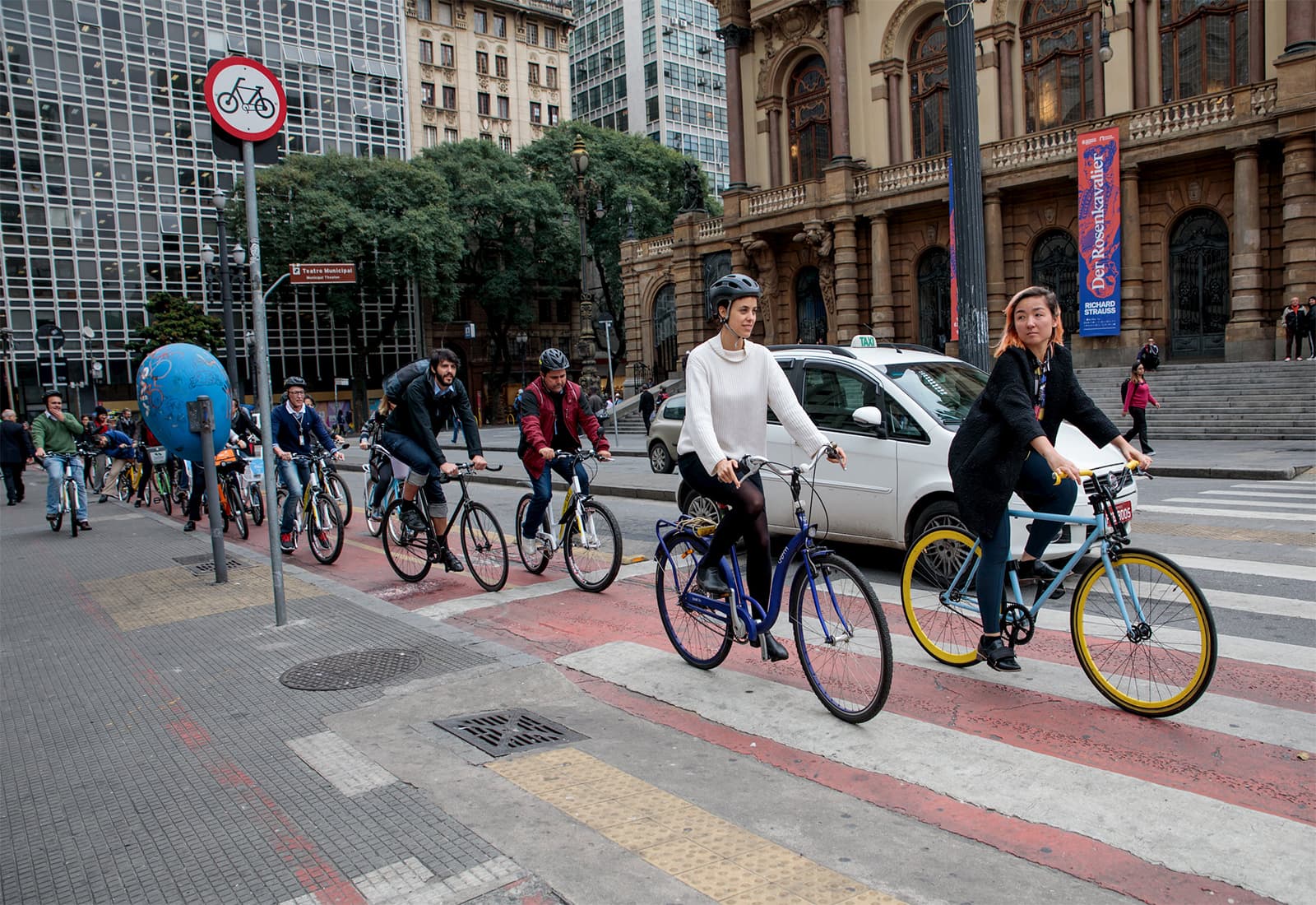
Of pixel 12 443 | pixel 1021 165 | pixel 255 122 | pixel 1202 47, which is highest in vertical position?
pixel 1202 47

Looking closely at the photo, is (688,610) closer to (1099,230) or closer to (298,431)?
(298,431)

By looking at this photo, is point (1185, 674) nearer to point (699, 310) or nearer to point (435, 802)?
point (435, 802)

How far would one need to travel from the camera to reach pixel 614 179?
169 feet

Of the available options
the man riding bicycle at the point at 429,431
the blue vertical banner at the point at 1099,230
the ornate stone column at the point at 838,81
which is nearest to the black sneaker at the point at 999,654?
the man riding bicycle at the point at 429,431

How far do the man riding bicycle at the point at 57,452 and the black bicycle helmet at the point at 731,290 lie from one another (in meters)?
11.8

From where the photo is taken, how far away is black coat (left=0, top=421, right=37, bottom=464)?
14914 mm

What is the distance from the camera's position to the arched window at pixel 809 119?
34812 mm

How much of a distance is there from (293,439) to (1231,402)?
19.0 metres

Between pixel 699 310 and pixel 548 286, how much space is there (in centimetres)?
2192

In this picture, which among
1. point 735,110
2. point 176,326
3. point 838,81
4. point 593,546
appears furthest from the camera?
point 176,326

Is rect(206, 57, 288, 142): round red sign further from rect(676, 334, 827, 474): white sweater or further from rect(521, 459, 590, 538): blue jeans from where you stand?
rect(676, 334, 827, 474): white sweater

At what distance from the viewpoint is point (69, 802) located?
3910 mm

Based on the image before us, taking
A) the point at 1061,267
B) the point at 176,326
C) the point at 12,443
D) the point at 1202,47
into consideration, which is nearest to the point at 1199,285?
the point at 1061,267

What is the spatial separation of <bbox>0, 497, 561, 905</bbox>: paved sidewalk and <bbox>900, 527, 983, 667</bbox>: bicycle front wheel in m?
2.33
